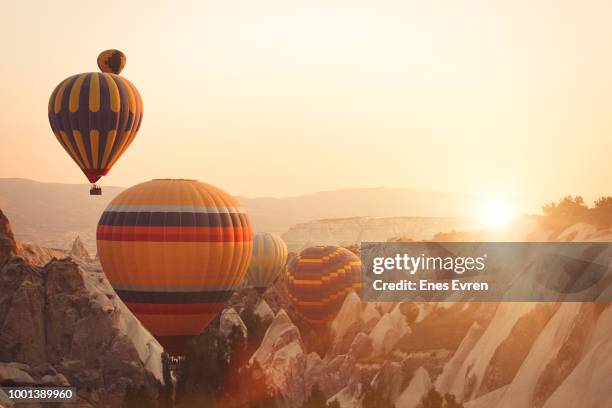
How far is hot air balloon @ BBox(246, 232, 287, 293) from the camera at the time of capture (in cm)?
7575

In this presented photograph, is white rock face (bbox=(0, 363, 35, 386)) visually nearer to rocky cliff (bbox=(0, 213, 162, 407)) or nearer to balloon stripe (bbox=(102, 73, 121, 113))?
rocky cliff (bbox=(0, 213, 162, 407))

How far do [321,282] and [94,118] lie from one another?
2323 cm

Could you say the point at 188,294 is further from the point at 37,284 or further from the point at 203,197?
the point at 37,284

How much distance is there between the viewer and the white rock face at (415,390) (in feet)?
121

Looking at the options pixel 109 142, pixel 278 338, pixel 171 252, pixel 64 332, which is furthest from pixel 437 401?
pixel 64 332

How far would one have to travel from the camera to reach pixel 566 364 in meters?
30.5

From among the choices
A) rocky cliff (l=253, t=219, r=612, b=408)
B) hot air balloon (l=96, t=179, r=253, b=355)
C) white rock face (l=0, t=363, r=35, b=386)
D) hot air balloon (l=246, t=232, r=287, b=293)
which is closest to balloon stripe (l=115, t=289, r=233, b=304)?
hot air balloon (l=96, t=179, r=253, b=355)

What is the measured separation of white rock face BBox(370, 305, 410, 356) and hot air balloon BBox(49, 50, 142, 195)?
57.6ft

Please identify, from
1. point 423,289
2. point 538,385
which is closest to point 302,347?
point 423,289

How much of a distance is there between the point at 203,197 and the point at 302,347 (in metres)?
17.5

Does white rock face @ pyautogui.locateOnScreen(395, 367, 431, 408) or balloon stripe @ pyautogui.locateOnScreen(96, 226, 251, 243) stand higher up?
balloon stripe @ pyautogui.locateOnScreen(96, 226, 251, 243)

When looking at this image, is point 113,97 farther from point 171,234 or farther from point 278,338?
point 278,338

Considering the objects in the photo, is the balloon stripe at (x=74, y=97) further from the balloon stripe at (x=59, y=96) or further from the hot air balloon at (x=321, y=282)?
the hot air balloon at (x=321, y=282)

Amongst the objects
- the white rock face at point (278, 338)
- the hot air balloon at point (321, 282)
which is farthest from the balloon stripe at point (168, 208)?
the hot air balloon at point (321, 282)
